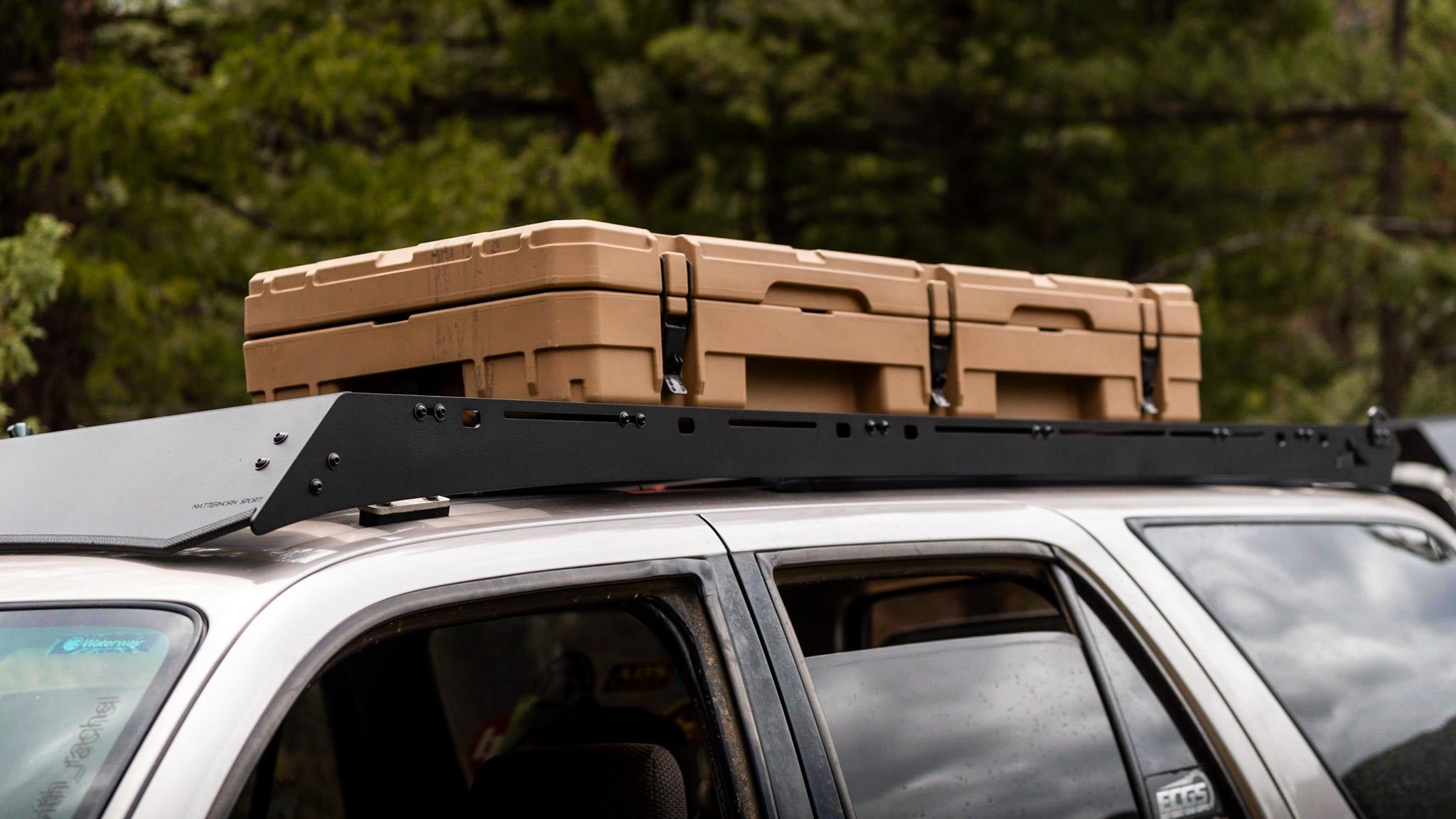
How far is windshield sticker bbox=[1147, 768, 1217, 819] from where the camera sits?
98.0 inches

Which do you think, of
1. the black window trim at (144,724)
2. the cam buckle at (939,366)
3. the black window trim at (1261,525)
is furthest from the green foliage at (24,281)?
the black window trim at (1261,525)

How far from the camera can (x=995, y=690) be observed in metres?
2.41

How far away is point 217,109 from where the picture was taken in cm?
782

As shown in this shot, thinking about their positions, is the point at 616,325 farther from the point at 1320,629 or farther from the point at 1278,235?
the point at 1278,235

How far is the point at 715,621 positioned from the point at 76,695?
0.84 m

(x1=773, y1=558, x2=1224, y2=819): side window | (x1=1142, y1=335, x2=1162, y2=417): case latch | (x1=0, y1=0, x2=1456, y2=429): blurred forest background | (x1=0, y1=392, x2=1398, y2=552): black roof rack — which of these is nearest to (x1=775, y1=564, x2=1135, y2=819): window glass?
(x1=773, y1=558, x2=1224, y2=819): side window

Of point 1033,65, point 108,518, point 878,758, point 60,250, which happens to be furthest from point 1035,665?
point 1033,65

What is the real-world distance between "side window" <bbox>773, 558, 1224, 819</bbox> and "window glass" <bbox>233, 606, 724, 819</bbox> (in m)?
0.55

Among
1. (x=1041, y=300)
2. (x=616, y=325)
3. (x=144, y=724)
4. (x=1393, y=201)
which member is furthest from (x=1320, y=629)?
(x=1393, y=201)

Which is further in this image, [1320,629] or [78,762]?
[1320,629]

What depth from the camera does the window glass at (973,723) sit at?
2172mm

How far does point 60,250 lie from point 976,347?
6130 mm

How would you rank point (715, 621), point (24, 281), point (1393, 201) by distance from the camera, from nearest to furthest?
point (715, 621), point (24, 281), point (1393, 201)

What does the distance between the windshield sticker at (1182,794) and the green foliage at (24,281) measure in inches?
152
